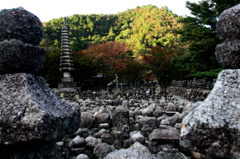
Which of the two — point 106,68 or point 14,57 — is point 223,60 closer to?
point 14,57

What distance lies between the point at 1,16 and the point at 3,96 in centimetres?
79

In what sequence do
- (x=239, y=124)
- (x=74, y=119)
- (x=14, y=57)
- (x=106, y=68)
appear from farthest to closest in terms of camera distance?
(x=106, y=68) → (x=74, y=119) → (x=14, y=57) → (x=239, y=124)

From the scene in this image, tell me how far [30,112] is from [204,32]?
1300 centimetres

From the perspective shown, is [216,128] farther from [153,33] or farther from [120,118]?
[153,33]

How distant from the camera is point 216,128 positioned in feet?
3.47

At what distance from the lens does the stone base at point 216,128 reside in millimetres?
1046

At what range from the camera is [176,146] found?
245cm

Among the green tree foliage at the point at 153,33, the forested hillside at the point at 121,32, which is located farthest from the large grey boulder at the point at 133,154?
the forested hillside at the point at 121,32

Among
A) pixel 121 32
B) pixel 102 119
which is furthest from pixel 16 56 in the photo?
pixel 121 32

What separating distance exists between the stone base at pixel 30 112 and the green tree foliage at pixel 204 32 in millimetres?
11843

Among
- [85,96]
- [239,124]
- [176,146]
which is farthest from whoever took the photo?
[85,96]

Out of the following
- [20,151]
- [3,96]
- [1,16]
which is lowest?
[20,151]

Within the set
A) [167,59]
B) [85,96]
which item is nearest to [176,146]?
[85,96]

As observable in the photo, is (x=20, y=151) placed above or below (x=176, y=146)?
above
